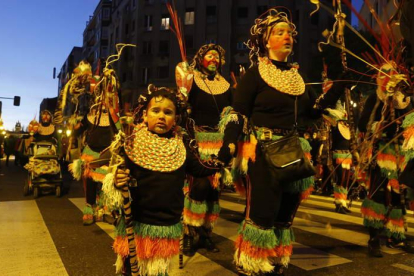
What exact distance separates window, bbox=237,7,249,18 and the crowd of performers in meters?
32.0

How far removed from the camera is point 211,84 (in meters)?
4.48

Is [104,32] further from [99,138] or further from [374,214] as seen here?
[374,214]

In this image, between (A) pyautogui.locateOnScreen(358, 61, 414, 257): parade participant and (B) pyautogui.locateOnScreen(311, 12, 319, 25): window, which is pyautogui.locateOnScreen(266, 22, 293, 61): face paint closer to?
(A) pyautogui.locateOnScreen(358, 61, 414, 257): parade participant

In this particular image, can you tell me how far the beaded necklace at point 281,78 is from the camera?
298 cm

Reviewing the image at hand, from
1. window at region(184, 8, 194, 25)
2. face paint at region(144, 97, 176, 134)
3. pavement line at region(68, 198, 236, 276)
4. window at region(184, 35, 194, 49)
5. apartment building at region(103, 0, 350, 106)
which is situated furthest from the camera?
window at region(184, 8, 194, 25)

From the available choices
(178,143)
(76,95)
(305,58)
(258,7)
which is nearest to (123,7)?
(258,7)

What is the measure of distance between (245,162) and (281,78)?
30.0 inches

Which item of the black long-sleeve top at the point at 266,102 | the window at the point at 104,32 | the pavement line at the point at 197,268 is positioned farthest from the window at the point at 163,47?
the black long-sleeve top at the point at 266,102

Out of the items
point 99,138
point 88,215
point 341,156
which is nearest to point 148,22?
point 341,156

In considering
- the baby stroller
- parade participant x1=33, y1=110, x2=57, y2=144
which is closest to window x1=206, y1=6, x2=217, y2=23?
parade participant x1=33, y1=110, x2=57, y2=144

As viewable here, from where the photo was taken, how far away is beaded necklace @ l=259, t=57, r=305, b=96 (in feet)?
9.76

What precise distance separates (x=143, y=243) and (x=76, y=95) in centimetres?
341

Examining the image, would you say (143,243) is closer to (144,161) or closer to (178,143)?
(144,161)

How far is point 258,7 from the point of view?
3416 centimetres
